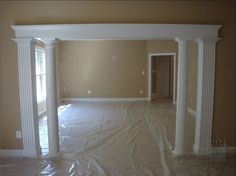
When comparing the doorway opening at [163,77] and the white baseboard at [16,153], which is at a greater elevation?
the doorway opening at [163,77]

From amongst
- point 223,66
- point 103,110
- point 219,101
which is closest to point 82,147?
point 219,101

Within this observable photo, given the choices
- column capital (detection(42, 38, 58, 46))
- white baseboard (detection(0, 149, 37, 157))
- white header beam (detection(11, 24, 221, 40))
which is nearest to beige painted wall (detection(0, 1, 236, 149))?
white header beam (detection(11, 24, 221, 40))

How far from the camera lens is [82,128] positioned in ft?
17.2

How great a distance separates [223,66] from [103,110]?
452cm

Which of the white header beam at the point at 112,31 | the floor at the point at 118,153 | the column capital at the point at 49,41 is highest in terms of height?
the white header beam at the point at 112,31

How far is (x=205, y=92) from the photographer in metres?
3.52

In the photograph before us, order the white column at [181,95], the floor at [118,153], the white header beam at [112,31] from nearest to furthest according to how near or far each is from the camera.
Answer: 1. the floor at [118,153]
2. the white header beam at [112,31]
3. the white column at [181,95]

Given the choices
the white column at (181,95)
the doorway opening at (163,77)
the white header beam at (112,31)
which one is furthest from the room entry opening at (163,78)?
the white header beam at (112,31)

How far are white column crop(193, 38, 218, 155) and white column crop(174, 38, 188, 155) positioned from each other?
0.74 feet

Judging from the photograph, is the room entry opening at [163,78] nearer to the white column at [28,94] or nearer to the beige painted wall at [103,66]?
the beige painted wall at [103,66]

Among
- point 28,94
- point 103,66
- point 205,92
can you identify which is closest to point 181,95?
point 205,92

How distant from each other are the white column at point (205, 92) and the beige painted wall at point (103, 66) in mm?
5547

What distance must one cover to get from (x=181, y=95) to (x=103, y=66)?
5.80 m

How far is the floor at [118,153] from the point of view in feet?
10.5
